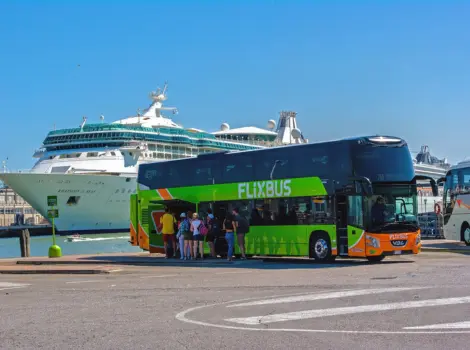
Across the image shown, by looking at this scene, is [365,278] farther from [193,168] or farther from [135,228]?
[135,228]

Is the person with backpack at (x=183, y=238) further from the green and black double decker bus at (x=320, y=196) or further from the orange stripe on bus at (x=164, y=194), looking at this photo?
the orange stripe on bus at (x=164, y=194)

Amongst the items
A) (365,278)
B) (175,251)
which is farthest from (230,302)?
(175,251)

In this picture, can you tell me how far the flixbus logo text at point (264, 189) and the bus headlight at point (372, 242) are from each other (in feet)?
8.93

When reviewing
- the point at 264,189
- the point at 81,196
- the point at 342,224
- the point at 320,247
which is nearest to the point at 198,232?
the point at 264,189

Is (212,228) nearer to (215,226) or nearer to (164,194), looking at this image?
(215,226)

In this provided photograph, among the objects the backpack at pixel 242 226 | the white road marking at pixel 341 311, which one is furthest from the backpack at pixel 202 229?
the white road marking at pixel 341 311

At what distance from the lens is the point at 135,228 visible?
25609 millimetres

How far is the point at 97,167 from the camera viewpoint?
66.7m

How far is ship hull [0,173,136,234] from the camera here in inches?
2517

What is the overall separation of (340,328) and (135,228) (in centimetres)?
1828

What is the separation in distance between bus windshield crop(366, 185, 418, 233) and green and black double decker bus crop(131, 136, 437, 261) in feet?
0.08

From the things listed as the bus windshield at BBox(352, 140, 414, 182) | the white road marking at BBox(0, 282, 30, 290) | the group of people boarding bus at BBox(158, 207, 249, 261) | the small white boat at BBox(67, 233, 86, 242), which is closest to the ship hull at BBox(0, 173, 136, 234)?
the small white boat at BBox(67, 233, 86, 242)

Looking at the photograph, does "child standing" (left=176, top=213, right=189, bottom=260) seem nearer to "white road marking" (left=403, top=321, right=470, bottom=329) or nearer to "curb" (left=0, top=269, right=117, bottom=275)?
"curb" (left=0, top=269, right=117, bottom=275)

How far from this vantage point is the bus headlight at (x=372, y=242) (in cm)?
1853
